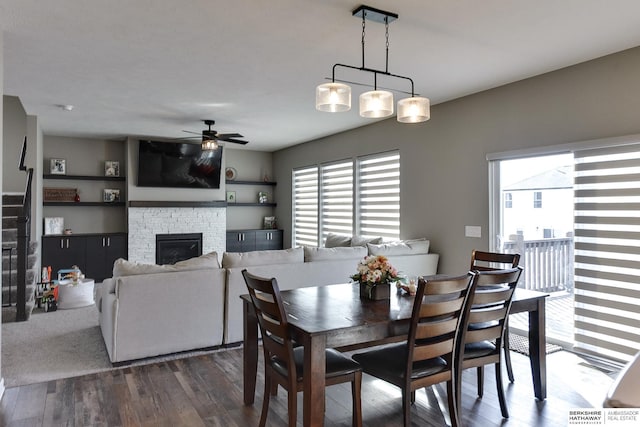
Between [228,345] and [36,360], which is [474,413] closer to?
[228,345]

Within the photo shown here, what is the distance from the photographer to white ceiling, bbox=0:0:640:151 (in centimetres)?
281

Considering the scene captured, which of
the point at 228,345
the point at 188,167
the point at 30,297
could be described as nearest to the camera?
the point at 228,345

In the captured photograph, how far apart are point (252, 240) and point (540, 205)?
6.00 m

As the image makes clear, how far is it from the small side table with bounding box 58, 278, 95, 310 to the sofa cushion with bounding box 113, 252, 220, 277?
233 centimetres

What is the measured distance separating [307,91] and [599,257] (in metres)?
3.36

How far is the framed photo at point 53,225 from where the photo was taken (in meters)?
7.26

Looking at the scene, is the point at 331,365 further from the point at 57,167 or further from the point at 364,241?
the point at 57,167

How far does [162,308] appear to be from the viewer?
3623 millimetres

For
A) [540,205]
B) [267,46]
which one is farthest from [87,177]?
[540,205]

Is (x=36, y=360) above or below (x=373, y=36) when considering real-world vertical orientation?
below

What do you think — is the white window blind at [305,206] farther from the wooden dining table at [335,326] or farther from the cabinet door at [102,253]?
the wooden dining table at [335,326]

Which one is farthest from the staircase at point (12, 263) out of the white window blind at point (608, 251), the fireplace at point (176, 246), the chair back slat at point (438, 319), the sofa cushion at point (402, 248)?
the white window blind at point (608, 251)

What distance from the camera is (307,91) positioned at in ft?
15.7

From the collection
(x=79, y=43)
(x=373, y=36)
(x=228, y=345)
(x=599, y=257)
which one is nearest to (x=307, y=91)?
(x=373, y=36)
